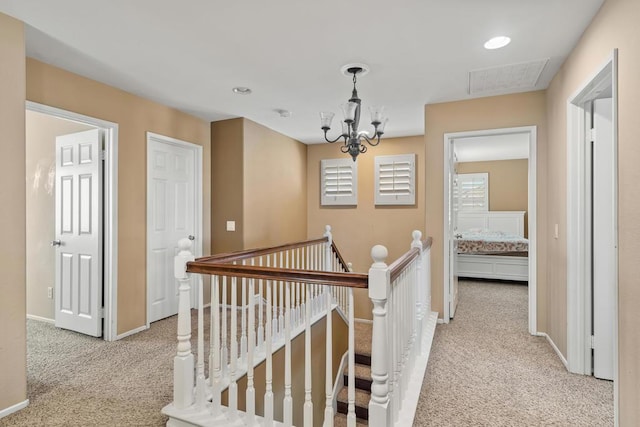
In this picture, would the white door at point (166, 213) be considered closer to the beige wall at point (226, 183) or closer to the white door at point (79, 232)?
the beige wall at point (226, 183)

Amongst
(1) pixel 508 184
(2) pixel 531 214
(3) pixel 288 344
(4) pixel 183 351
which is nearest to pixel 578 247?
(2) pixel 531 214

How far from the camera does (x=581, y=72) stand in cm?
229

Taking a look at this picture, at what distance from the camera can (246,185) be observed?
4.29 meters

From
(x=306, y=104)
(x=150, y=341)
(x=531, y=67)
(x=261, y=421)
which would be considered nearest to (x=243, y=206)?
(x=306, y=104)

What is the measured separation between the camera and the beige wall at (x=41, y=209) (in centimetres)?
362

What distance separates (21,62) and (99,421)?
7.55 ft

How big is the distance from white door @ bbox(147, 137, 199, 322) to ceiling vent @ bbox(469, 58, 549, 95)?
3267mm

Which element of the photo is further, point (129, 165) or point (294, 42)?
point (129, 165)

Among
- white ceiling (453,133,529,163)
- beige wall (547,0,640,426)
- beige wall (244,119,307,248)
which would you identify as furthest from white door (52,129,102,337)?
white ceiling (453,133,529,163)

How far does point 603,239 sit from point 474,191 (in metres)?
5.73

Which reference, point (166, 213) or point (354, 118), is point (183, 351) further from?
point (166, 213)

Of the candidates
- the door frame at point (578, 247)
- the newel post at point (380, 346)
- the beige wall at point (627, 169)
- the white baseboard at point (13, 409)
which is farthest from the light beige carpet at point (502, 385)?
the white baseboard at point (13, 409)

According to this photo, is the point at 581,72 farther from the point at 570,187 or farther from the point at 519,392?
the point at 519,392

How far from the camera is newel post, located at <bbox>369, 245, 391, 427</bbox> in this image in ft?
4.73
